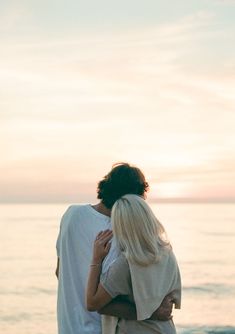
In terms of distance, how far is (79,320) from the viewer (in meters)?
4.38

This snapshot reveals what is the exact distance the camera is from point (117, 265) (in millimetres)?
4203

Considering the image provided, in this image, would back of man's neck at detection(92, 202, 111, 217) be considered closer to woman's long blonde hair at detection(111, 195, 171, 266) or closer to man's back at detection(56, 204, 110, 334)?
man's back at detection(56, 204, 110, 334)

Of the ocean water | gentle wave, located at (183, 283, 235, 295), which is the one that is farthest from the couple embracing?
gentle wave, located at (183, 283, 235, 295)

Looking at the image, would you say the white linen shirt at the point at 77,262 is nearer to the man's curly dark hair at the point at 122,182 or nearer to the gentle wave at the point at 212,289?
the man's curly dark hair at the point at 122,182

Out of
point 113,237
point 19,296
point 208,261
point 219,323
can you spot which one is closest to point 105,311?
point 113,237

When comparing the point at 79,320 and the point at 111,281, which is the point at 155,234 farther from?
the point at 79,320

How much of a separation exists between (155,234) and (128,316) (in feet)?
1.50

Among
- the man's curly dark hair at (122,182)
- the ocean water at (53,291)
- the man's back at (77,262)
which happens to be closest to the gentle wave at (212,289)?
the ocean water at (53,291)

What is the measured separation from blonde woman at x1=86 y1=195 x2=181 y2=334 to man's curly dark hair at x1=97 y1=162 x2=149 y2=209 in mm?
108

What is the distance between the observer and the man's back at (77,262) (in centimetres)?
436

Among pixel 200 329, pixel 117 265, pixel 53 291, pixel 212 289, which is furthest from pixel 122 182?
pixel 212 289

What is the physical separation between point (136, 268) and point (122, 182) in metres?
0.44

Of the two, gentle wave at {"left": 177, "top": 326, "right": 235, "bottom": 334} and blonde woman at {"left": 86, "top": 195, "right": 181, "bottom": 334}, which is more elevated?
blonde woman at {"left": 86, "top": 195, "right": 181, "bottom": 334}

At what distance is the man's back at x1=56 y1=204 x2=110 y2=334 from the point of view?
14.3 feet
